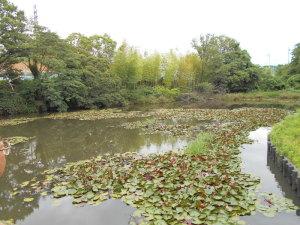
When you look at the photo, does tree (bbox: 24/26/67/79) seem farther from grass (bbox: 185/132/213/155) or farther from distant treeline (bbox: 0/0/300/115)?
grass (bbox: 185/132/213/155)

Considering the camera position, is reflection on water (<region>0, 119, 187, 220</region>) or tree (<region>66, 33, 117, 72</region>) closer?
reflection on water (<region>0, 119, 187, 220</region>)

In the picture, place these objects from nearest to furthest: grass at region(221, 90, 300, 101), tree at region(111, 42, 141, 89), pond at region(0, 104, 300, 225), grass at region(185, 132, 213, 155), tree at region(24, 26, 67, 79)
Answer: pond at region(0, 104, 300, 225), grass at region(185, 132, 213, 155), tree at region(24, 26, 67, 79), tree at region(111, 42, 141, 89), grass at region(221, 90, 300, 101)

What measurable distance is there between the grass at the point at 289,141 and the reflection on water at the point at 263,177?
0.60m

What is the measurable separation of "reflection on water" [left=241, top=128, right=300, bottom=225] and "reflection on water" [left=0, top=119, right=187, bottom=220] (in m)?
2.60

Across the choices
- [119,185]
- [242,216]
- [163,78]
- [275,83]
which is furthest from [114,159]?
[275,83]

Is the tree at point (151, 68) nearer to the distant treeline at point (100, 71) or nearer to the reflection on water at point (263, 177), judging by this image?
A: the distant treeline at point (100, 71)

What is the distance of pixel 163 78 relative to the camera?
130 feet

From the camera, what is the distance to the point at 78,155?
11852mm

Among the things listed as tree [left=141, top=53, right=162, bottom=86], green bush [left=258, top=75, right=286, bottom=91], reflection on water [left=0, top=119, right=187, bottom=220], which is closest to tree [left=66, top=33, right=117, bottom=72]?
tree [left=141, top=53, right=162, bottom=86]

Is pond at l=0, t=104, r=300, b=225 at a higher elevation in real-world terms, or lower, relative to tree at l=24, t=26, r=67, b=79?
lower

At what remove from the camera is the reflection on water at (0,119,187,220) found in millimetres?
8188

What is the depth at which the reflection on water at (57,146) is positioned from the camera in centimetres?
819

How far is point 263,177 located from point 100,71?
22.3m

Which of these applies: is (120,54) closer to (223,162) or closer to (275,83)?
(275,83)
